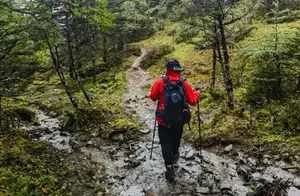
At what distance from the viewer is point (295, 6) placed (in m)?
19.7

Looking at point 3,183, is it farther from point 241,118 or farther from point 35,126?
point 241,118

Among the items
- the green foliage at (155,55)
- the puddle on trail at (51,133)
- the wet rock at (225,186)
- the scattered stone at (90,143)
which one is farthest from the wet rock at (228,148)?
the green foliage at (155,55)

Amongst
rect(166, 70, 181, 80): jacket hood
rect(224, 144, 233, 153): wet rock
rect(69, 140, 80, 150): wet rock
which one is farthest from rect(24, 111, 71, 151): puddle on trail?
rect(224, 144, 233, 153): wet rock

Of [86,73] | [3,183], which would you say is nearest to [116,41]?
[86,73]

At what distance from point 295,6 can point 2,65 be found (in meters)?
19.3

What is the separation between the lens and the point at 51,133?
32.7ft

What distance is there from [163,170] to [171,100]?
6.23ft

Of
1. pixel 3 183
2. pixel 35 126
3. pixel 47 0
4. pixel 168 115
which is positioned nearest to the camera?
pixel 3 183

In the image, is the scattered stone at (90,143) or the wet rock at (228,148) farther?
the scattered stone at (90,143)

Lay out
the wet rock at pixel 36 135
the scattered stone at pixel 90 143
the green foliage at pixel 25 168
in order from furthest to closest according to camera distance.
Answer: the wet rock at pixel 36 135 < the scattered stone at pixel 90 143 < the green foliage at pixel 25 168

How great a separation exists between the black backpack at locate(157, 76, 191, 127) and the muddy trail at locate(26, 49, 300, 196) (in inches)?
52.2

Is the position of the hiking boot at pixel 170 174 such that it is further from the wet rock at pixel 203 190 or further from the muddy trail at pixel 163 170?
the wet rock at pixel 203 190

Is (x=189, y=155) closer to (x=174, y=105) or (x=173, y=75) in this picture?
(x=174, y=105)

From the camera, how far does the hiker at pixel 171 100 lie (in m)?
5.89
